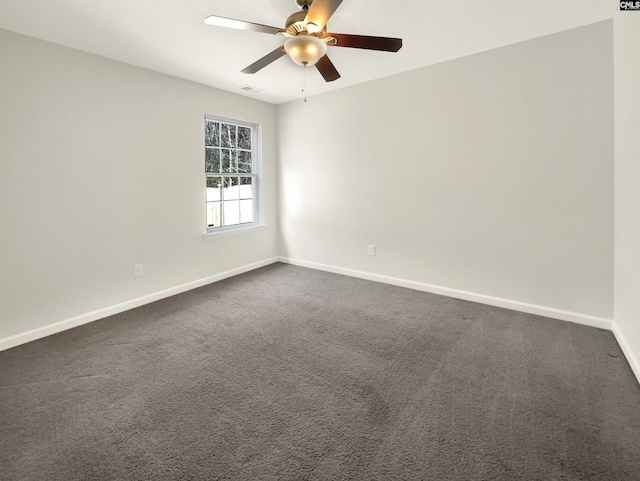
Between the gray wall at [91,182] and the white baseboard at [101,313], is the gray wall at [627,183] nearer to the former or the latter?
the gray wall at [91,182]

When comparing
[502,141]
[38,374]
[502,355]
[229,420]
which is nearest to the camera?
[229,420]

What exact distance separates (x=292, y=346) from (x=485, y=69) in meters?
3.20

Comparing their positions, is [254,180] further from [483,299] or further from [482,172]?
[483,299]

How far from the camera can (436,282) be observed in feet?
12.2

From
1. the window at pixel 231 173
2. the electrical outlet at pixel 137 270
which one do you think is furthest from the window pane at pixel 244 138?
the electrical outlet at pixel 137 270

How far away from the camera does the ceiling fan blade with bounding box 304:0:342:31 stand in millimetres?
1723

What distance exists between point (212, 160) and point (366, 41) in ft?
9.08

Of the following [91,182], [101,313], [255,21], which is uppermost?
[255,21]

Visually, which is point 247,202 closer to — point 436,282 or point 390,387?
point 436,282

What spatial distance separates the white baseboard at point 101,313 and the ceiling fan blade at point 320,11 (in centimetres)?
312

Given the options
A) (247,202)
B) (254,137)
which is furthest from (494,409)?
(254,137)

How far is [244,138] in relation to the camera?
4703 mm

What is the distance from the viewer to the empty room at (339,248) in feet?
5.37

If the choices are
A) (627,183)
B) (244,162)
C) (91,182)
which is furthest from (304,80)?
(627,183)
